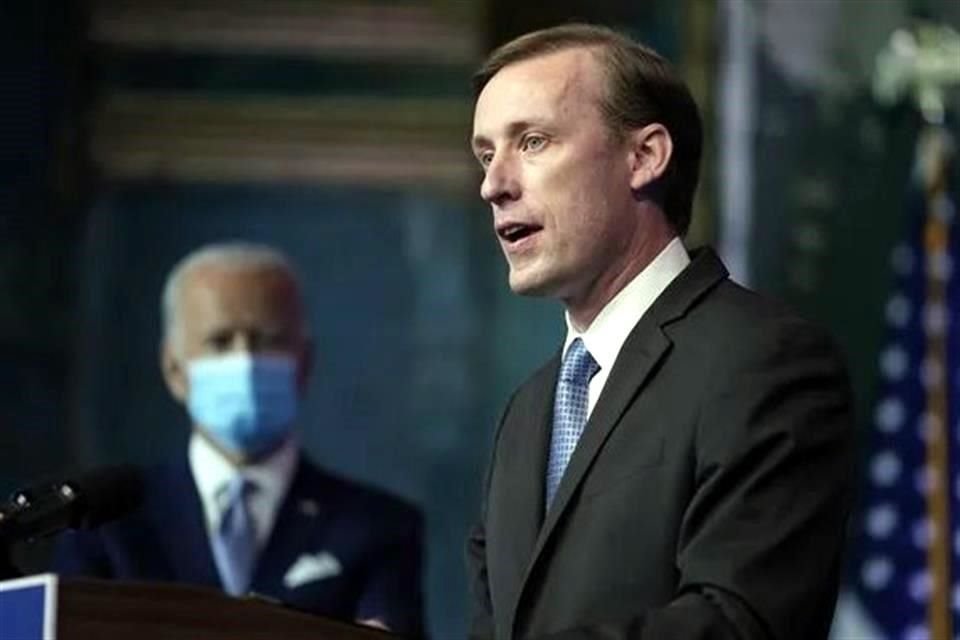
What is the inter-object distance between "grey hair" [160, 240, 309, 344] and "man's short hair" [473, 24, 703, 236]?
335 cm

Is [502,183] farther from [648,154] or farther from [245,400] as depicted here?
[245,400]

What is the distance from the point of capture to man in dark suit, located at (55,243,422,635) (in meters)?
5.35

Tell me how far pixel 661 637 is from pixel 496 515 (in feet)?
1.47

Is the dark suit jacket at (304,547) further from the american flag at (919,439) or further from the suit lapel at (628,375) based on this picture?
the suit lapel at (628,375)

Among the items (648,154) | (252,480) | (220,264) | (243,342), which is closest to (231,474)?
(252,480)

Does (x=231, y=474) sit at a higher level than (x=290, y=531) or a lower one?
higher

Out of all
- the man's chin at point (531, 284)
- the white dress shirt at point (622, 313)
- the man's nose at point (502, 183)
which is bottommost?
the white dress shirt at point (622, 313)

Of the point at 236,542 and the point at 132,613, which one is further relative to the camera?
the point at 236,542

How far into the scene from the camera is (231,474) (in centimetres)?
574

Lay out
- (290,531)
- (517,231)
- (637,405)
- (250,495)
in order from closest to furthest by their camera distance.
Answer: (637,405) → (517,231) → (290,531) → (250,495)

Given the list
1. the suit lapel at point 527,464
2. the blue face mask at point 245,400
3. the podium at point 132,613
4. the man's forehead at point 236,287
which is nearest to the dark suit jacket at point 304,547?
the blue face mask at point 245,400

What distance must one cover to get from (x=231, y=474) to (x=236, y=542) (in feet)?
0.66

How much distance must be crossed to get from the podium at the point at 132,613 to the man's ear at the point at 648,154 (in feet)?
2.27

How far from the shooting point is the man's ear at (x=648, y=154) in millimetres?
2658
